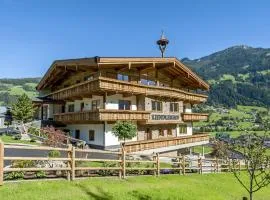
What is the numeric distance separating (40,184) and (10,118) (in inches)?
2058

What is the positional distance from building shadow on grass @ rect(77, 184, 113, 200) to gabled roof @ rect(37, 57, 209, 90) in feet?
55.1

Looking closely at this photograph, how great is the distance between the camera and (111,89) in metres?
30.0

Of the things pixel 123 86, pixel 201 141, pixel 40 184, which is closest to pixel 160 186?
pixel 40 184

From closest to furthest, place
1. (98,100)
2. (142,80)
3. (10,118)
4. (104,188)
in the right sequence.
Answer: (104,188) < (98,100) < (142,80) < (10,118)

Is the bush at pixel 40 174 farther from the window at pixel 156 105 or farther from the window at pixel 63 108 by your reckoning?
the window at pixel 63 108

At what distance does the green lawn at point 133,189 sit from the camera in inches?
517

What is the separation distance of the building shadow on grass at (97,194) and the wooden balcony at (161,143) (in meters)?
13.8

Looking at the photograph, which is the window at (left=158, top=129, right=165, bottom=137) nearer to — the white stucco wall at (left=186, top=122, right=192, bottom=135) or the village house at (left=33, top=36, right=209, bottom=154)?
the village house at (left=33, top=36, right=209, bottom=154)

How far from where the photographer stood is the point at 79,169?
15953 mm

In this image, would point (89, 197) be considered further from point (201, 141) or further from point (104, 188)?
point (201, 141)

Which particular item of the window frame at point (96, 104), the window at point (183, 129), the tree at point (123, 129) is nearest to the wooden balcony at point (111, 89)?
the window frame at point (96, 104)

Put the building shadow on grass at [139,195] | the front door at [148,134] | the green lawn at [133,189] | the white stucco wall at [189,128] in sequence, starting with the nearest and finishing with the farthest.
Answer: the green lawn at [133,189] < the building shadow on grass at [139,195] < the front door at [148,134] < the white stucco wall at [189,128]

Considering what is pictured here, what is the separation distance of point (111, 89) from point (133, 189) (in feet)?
48.8

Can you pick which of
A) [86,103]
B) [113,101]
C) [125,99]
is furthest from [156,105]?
[86,103]
